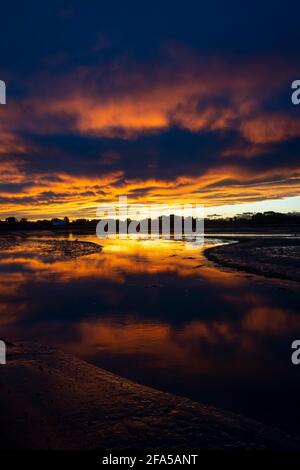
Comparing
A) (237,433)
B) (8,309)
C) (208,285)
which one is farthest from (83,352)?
(208,285)

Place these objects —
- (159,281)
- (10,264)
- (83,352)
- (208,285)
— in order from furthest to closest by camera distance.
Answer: (10,264) → (159,281) → (208,285) → (83,352)

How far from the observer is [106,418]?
482 cm

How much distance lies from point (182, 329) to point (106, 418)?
14.4 ft

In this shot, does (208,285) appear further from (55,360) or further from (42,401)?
(42,401)

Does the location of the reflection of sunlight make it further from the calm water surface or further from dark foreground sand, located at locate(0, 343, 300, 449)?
dark foreground sand, located at locate(0, 343, 300, 449)

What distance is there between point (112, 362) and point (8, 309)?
582 centimetres

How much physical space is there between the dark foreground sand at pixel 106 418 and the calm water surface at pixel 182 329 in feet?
1.41

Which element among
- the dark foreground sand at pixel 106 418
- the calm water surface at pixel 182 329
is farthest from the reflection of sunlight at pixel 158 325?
the dark foreground sand at pixel 106 418

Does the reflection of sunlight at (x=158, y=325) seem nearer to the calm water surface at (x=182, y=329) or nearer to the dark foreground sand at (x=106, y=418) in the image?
the calm water surface at (x=182, y=329)

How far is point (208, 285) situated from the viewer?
1459 cm

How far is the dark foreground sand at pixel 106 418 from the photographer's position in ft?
14.1

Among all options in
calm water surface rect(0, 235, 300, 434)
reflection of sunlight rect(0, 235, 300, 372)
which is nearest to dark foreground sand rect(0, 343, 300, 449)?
calm water surface rect(0, 235, 300, 434)

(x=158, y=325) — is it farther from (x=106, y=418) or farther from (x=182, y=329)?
(x=106, y=418)

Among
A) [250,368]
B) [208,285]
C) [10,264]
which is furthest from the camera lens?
[10,264]
